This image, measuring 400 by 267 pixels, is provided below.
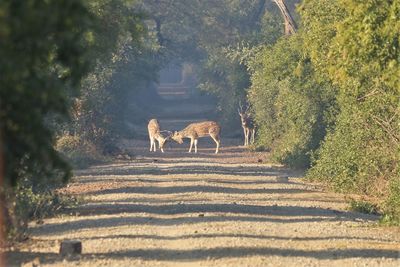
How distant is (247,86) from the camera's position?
56.6m

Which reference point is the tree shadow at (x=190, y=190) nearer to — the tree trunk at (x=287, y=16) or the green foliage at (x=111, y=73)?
the green foliage at (x=111, y=73)

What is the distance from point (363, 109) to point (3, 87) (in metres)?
17.5

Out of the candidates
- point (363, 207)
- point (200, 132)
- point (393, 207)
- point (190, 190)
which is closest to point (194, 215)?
point (393, 207)

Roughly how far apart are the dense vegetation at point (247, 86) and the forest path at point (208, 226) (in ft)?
3.03

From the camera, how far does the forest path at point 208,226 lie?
15.6 m

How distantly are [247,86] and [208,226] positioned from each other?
37.8 m

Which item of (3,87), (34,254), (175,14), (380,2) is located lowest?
(34,254)

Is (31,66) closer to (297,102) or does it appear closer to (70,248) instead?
(70,248)

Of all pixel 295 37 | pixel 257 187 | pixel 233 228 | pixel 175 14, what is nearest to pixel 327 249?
pixel 233 228

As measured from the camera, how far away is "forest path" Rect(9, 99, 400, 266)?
1564cm

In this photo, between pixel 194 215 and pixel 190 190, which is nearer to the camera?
pixel 194 215

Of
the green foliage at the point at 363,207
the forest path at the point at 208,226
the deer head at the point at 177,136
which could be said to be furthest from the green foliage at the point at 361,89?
the deer head at the point at 177,136

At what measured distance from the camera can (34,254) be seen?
52.4 feet

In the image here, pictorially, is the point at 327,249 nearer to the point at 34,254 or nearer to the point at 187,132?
the point at 34,254
